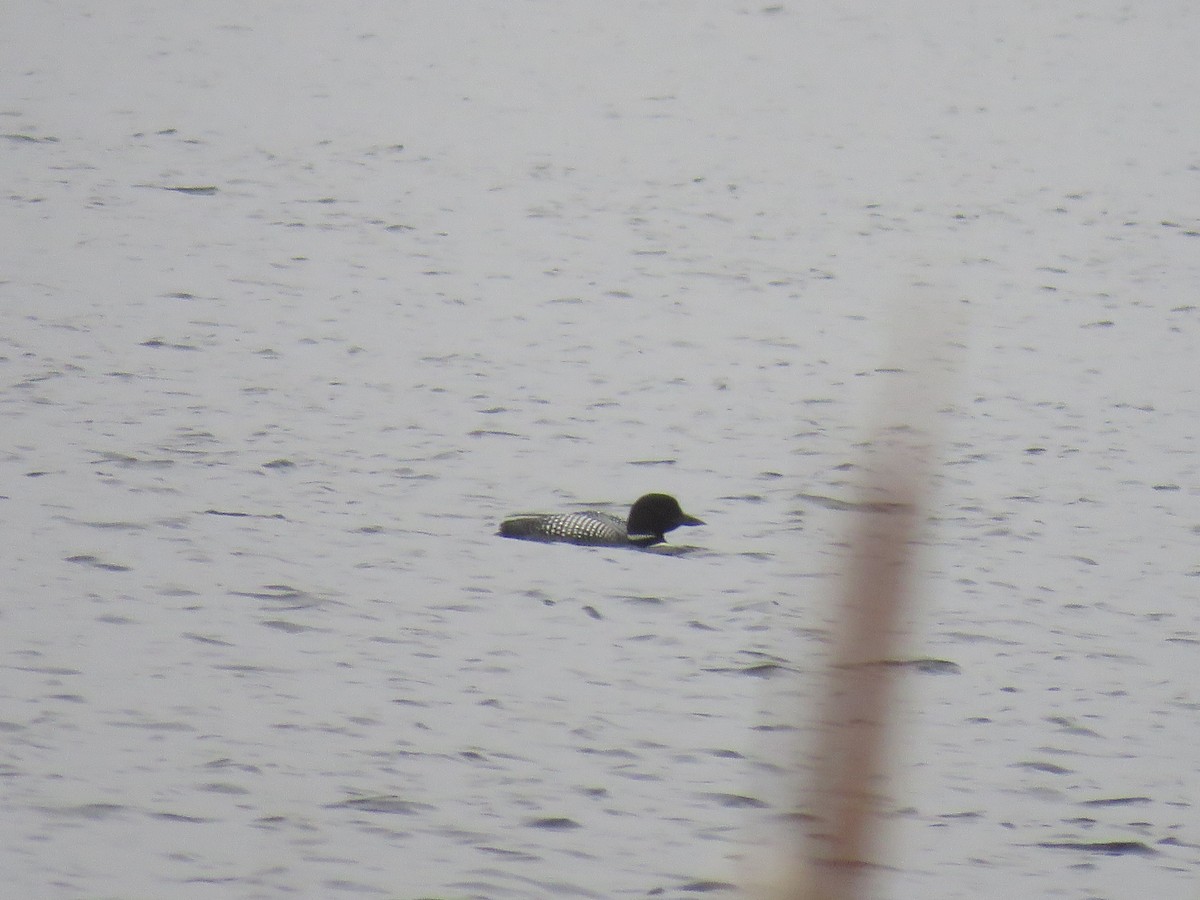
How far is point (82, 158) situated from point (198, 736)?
44.1 ft

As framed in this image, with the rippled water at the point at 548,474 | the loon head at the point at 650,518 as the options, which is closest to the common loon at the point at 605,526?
the loon head at the point at 650,518

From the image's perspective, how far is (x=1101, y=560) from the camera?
9570 mm

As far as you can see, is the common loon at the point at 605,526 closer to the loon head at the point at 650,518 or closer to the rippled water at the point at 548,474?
the loon head at the point at 650,518

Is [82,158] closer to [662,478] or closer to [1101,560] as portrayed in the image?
[662,478]

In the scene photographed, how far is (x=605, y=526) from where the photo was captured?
945 cm

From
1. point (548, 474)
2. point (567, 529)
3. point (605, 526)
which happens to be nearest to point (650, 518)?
point (605, 526)

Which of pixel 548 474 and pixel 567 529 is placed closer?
pixel 567 529

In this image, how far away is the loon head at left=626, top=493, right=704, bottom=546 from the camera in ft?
31.1

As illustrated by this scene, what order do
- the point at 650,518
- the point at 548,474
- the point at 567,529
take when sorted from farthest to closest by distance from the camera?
the point at 548,474 < the point at 650,518 < the point at 567,529

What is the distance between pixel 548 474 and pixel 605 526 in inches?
54.9

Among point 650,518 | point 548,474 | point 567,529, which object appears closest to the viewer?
point 567,529

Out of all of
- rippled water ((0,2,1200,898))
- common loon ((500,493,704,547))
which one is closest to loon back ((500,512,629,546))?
common loon ((500,493,704,547))

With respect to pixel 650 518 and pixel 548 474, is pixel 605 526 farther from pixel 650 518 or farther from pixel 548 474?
pixel 548 474

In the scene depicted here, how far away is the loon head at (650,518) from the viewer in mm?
9492
